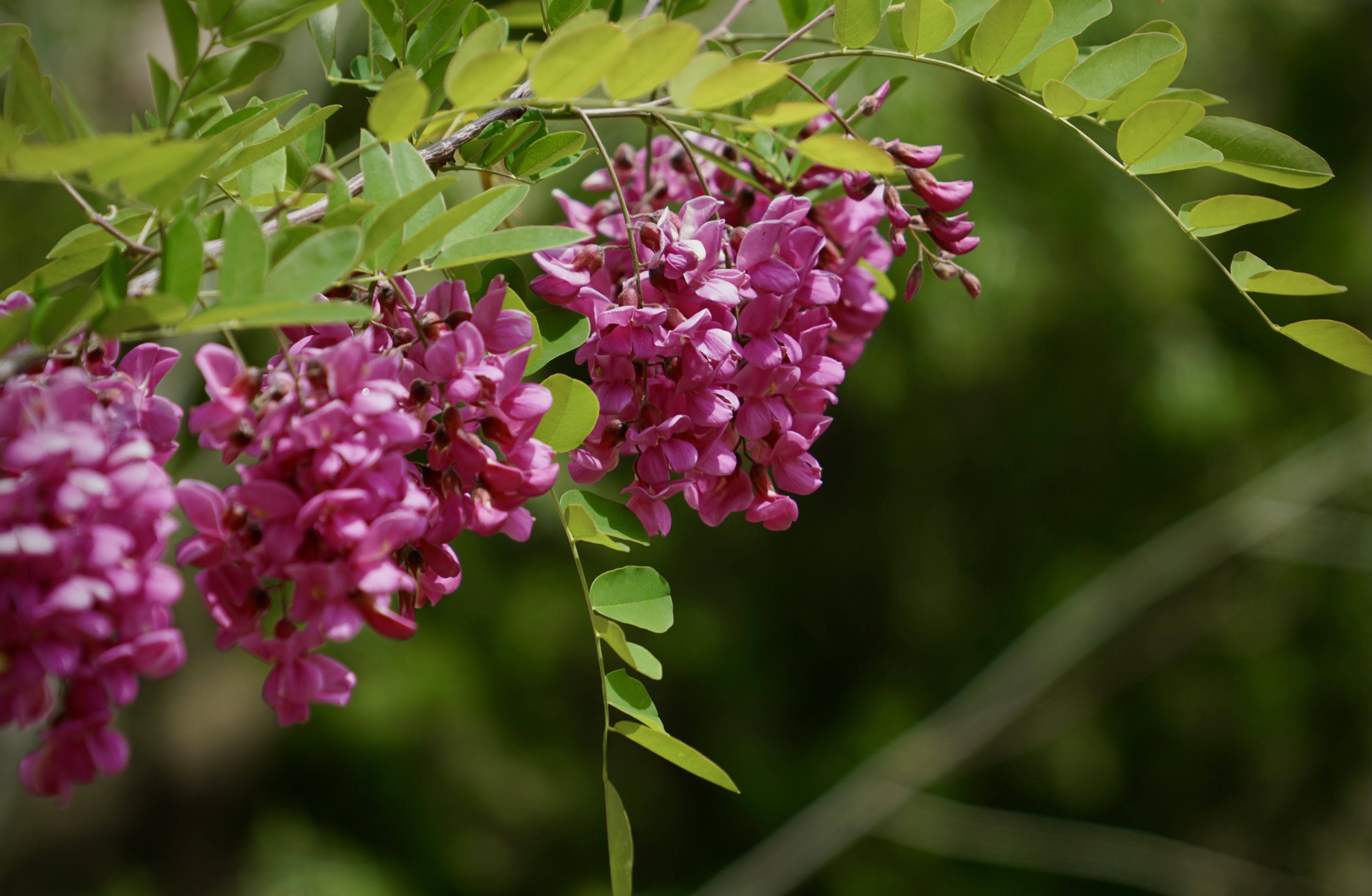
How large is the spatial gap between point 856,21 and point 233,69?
22cm

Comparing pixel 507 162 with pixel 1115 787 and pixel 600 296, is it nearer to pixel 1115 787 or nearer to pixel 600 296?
pixel 600 296

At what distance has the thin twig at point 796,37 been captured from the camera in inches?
13.0

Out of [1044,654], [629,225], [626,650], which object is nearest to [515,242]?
[629,225]

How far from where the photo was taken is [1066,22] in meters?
0.37

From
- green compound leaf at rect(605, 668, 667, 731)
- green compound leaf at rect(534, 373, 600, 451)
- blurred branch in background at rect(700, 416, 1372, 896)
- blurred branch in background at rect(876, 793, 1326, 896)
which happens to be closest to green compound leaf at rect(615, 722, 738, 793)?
green compound leaf at rect(605, 668, 667, 731)

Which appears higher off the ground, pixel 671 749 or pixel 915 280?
pixel 915 280

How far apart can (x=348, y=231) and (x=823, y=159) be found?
0.46ft

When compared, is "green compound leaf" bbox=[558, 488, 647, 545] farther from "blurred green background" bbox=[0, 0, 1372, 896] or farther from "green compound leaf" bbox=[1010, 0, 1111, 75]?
"blurred green background" bbox=[0, 0, 1372, 896]

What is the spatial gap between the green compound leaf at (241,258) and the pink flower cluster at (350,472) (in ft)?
0.06

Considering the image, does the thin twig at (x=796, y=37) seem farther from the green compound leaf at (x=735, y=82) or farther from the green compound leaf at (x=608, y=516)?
the green compound leaf at (x=608, y=516)

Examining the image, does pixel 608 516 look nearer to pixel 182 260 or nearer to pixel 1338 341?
pixel 182 260

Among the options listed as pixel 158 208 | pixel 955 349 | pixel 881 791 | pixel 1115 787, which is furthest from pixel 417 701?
pixel 158 208

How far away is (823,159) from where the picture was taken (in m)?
0.28

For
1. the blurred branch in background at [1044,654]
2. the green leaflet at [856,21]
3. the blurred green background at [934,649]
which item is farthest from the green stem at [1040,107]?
the blurred branch in background at [1044,654]
